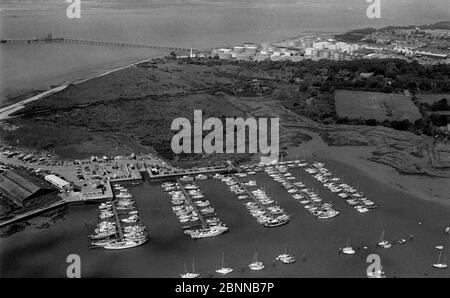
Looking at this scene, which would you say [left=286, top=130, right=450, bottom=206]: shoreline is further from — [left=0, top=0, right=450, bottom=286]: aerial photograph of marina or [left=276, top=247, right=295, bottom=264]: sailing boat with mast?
[left=276, top=247, right=295, bottom=264]: sailing boat with mast

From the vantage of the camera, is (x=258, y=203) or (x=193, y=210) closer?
(x=193, y=210)

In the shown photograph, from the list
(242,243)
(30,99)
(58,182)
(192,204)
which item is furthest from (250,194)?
(30,99)

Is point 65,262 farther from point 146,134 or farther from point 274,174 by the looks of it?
point 146,134

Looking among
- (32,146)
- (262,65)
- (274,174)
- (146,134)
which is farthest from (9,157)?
(262,65)

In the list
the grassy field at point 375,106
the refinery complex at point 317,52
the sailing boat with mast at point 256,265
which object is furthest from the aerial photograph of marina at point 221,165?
the refinery complex at point 317,52

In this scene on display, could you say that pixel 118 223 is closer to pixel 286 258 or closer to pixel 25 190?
pixel 25 190

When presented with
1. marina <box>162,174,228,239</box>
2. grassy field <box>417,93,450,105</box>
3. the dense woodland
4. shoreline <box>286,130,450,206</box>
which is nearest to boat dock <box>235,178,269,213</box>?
marina <box>162,174,228,239</box>

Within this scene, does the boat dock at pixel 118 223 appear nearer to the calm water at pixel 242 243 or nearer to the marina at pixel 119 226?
the marina at pixel 119 226
